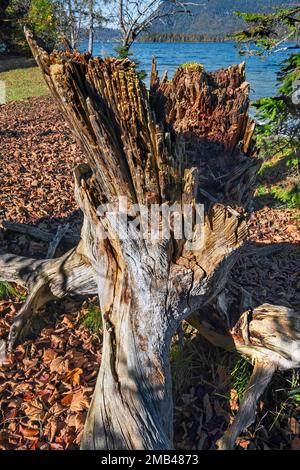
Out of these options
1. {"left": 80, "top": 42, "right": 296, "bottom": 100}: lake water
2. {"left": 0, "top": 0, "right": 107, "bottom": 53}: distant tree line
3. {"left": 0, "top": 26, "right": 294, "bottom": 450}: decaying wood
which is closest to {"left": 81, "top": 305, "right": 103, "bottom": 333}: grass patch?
{"left": 0, "top": 26, "right": 294, "bottom": 450}: decaying wood

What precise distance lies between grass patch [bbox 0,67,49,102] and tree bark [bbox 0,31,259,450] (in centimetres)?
1717

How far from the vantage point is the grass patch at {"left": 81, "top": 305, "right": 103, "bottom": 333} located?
13.4 feet

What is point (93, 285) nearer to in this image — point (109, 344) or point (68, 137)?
point (109, 344)

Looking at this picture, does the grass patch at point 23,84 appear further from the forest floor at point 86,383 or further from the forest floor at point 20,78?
the forest floor at point 86,383

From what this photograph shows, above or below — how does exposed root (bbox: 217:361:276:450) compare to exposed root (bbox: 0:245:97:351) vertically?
below

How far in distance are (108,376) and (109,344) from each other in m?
0.25

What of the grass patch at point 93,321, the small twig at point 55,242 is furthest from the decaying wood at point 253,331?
the small twig at point 55,242

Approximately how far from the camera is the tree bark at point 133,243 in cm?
265

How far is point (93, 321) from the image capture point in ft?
13.6

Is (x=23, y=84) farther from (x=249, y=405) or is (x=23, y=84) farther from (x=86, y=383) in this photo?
(x=249, y=405)

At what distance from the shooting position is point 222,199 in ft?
13.1

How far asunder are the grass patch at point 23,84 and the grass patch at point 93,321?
1663 centimetres

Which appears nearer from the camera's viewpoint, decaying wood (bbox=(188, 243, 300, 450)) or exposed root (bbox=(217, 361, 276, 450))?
exposed root (bbox=(217, 361, 276, 450))

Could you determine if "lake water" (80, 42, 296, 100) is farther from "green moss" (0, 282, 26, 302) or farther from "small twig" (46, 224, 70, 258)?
"green moss" (0, 282, 26, 302)
